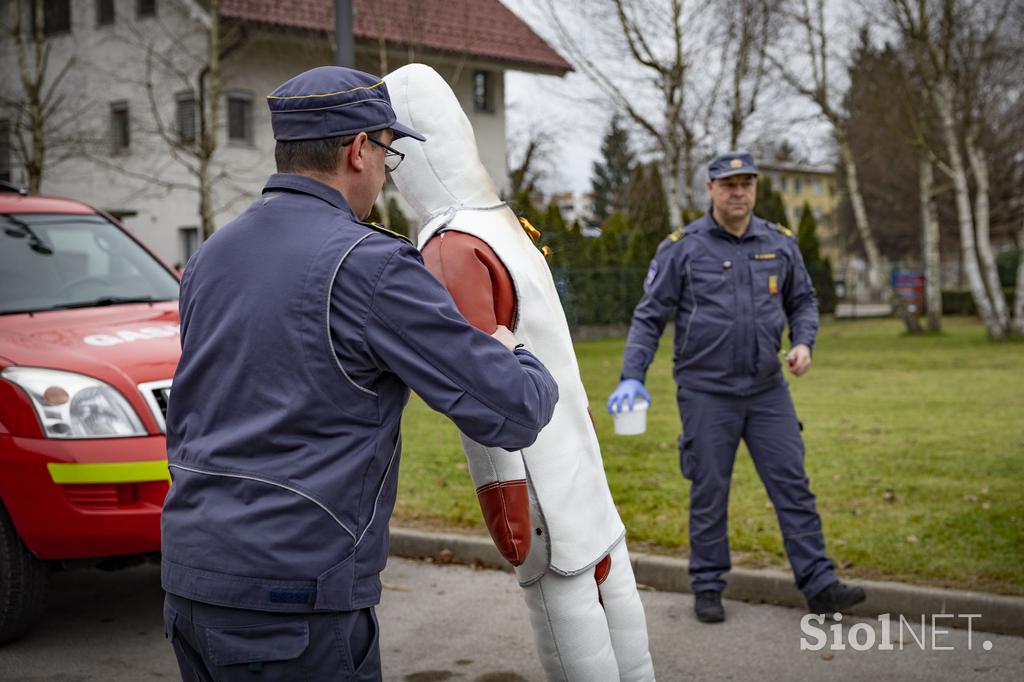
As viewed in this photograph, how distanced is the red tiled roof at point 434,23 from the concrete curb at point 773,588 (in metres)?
16.3

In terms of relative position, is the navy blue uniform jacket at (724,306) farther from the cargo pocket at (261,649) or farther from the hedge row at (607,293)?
the hedge row at (607,293)

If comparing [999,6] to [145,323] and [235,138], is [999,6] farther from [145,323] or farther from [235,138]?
[145,323]

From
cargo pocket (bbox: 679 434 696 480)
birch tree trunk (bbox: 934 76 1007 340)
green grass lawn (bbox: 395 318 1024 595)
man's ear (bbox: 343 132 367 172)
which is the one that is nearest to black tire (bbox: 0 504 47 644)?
green grass lawn (bbox: 395 318 1024 595)

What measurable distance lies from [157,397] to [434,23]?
22173mm

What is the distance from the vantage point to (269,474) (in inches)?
89.8

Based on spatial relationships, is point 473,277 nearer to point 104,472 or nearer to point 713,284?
point 104,472

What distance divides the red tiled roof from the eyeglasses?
1928 cm

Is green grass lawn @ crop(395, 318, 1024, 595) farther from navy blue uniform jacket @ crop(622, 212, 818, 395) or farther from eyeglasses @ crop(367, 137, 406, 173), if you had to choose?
eyeglasses @ crop(367, 137, 406, 173)

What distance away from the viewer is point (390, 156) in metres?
2.83

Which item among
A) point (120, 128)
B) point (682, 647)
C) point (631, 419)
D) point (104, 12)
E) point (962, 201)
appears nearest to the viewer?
point (631, 419)

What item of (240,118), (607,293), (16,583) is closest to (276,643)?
(16,583)

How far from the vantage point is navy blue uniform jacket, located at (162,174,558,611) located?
228cm

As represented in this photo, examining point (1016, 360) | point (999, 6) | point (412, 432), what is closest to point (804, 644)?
point (412, 432)

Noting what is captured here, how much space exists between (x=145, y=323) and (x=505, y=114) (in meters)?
27.5
